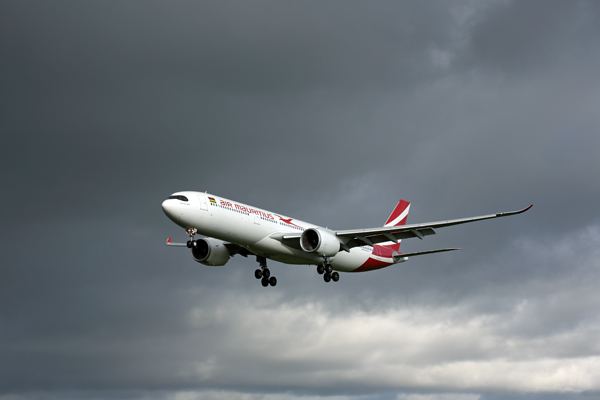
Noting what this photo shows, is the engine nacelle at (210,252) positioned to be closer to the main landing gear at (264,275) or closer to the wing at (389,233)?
the main landing gear at (264,275)

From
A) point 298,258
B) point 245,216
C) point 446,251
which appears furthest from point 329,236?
point 446,251

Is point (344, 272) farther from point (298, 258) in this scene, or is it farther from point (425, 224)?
point (425, 224)

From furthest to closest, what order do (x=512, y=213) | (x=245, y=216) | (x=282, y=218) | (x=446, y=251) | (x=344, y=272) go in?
1. (x=344, y=272)
2. (x=446, y=251)
3. (x=282, y=218)
4. (x=245, y=216)
5. (x=512, y=213)

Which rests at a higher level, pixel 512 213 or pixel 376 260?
pixel 376 260

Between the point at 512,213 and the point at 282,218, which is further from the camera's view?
the point at 282,218

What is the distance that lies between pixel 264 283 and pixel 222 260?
375cm

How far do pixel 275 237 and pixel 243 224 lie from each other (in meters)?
2.86

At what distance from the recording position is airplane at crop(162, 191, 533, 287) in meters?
44.2

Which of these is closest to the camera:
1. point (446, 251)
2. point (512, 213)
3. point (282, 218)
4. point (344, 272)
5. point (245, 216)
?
point (512, 213)

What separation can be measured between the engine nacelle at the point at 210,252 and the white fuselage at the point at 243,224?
15.8 ft

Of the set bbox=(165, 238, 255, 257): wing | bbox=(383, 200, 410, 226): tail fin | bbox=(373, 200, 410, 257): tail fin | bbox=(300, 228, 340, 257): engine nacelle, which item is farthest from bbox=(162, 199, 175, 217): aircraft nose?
bbox=(383, 200, 410, 226): tail fin

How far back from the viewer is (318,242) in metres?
48.5

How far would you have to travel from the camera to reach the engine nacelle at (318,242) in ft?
159

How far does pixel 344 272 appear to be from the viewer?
57094mm
